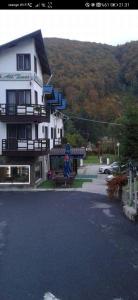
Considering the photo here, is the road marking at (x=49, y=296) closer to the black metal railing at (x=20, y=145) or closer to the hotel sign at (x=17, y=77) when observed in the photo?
the black metal railing at (x=20, y=145)

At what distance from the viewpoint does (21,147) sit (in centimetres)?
3447

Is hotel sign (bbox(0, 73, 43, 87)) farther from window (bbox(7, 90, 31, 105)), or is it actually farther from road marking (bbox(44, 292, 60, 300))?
road marking (bbox(44, 292, 60, 300))

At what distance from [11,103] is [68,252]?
22124 mm

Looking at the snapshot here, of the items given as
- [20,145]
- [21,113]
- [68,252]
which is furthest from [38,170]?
[68,252]

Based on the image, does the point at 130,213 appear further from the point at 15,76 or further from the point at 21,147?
the point at 15,76

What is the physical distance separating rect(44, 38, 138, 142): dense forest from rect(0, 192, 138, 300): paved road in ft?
200

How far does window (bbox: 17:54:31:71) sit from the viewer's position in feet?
117

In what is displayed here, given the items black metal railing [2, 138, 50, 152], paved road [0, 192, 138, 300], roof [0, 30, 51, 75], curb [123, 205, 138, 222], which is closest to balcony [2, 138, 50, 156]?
black metal railing [2, 138, 50, 152]

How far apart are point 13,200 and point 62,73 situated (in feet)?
324

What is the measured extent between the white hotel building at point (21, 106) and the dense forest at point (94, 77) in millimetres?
47957

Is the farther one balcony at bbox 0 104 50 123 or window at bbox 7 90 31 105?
window at bbox 7 90 31 105

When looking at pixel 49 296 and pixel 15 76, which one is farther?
pixel 15 76

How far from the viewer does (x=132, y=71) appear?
125 metres

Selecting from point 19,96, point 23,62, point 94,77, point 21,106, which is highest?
point 94,77
